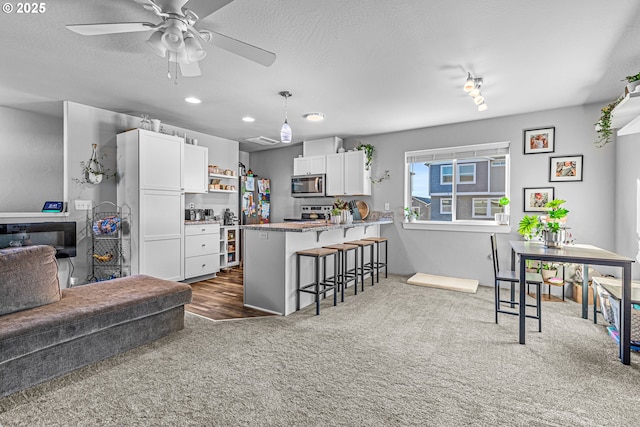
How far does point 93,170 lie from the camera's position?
4.06 m

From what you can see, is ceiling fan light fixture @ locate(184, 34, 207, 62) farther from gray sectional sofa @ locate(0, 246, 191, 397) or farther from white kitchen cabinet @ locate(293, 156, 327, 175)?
white kitchen cabinet @ locate(293, 156, 327, 175)

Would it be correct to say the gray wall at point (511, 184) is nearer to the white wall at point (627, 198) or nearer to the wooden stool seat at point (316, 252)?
the white wall at point (627, 198)

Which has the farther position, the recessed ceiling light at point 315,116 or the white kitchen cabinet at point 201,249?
the white kitchen cabinet at point 201,249

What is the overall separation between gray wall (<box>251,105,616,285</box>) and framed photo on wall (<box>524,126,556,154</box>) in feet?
0.18

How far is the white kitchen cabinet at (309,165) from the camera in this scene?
5691 millimetres

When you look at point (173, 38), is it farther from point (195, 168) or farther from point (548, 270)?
point (548, 270)

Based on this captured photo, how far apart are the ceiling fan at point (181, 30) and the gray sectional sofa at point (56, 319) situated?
5.48 ft

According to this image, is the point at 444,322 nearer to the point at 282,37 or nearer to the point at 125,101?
the point at 282,37

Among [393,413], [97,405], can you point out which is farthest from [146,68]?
[393,413]

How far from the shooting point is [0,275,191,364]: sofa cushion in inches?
71.1

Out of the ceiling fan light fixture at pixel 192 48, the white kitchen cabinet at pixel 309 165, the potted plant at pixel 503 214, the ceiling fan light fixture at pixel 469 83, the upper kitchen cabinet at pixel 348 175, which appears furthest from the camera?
the white kitchen cabinet at pixel 309 165

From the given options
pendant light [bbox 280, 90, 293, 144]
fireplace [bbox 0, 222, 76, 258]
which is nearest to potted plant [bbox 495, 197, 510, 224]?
pendant light [bbox 280, 90, 293, 144]

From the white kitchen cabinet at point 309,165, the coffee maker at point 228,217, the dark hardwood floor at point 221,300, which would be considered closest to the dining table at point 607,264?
the dark hardwood floor at point 221,300

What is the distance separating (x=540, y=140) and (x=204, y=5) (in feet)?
14.4
